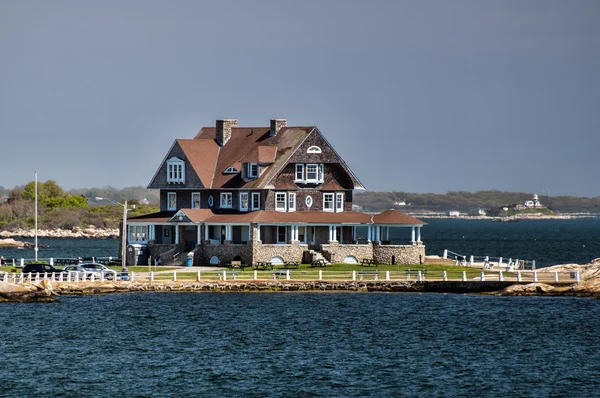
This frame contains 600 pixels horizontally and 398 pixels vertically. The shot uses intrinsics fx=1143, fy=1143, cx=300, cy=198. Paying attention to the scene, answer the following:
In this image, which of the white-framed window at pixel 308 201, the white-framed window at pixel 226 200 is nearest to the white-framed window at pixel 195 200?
the white-framed window at pixel 226 200

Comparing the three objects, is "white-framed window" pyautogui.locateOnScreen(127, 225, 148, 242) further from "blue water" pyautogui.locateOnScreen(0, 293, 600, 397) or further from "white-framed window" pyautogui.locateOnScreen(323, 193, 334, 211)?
"blue water" pyautogui.locateOnScreen(0, 293, 600, 397)

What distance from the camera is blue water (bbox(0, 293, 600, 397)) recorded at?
4784 cm

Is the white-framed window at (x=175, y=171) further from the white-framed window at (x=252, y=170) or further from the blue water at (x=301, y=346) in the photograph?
the blue water at (x=301, y=346)

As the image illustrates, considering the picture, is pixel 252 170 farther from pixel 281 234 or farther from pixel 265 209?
pixel 281 234

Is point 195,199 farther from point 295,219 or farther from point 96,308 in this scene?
point 96,308

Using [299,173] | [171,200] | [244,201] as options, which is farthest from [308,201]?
[171,200]

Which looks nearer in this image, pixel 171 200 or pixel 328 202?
pixel 328 202

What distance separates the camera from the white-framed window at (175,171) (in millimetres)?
95062

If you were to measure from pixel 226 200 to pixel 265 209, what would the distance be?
4.35 meters

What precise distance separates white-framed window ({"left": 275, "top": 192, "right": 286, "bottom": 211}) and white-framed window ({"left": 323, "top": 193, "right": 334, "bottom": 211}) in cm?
354

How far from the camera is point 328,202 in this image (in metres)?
93.4

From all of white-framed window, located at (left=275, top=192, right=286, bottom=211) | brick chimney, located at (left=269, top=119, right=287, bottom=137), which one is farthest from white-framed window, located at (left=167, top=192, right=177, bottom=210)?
white-framed window, located at (left=275, top=192, right=286, bottom=211)


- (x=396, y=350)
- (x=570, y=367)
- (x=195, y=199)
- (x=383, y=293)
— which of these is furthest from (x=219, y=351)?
(x=195, y=199)

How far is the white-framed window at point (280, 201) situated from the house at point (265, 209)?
80 millimetres
